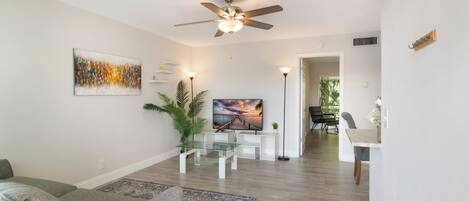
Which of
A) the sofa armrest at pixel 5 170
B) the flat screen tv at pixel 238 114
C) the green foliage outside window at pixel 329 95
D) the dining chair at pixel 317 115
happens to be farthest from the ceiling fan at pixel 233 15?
the green foliage outside window at pixel 329 95

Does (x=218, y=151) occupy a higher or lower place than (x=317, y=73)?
lower

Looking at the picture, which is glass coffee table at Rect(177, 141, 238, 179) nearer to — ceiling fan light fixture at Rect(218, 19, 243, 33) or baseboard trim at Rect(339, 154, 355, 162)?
ceiling fan light fixture at Rect(218, 19, 243, 33)

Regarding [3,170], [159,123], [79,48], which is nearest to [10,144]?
[3,170]

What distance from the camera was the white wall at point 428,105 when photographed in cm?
107

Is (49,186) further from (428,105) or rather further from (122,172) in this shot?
(428,105)

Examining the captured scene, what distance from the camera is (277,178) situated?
3.92 m

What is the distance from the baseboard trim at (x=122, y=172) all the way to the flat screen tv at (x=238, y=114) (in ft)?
4.13

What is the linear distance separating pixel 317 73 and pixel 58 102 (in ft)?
27.6

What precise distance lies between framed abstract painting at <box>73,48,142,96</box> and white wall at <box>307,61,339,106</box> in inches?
266

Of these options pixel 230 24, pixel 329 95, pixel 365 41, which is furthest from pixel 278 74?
pixel 329 95

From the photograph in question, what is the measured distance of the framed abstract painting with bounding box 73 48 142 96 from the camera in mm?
3357

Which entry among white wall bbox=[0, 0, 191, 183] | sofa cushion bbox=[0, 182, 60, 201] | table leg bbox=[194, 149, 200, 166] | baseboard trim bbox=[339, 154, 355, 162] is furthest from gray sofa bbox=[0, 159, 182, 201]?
baseboard trim bbox=[339, 154, 355, 162]

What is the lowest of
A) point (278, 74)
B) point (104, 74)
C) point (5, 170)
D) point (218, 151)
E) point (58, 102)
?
point (218, 151)

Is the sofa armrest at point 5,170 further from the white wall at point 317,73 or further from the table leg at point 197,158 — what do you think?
the white wall at point 317,73
